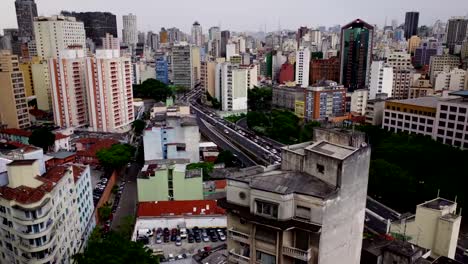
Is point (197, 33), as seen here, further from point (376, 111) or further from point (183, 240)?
point (183, 240)

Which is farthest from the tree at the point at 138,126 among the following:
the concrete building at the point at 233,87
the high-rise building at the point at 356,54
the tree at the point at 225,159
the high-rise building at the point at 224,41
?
the high-rise building at the point at 224,41

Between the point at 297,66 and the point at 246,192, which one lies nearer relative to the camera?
the point at 246,192

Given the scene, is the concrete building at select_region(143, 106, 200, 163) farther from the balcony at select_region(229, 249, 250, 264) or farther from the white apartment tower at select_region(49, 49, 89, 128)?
the balcony at select_region(229, 249, 250, 264)

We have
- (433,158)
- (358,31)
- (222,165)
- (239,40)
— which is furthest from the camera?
(239,40)

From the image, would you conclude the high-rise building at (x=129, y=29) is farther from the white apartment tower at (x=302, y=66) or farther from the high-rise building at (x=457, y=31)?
the high-rise building at (x=457, y=31)

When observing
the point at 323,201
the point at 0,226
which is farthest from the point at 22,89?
the point at 323,201

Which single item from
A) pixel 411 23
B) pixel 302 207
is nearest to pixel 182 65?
pixel 302 207

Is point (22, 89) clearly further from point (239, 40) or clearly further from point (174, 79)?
point (239, 40)
